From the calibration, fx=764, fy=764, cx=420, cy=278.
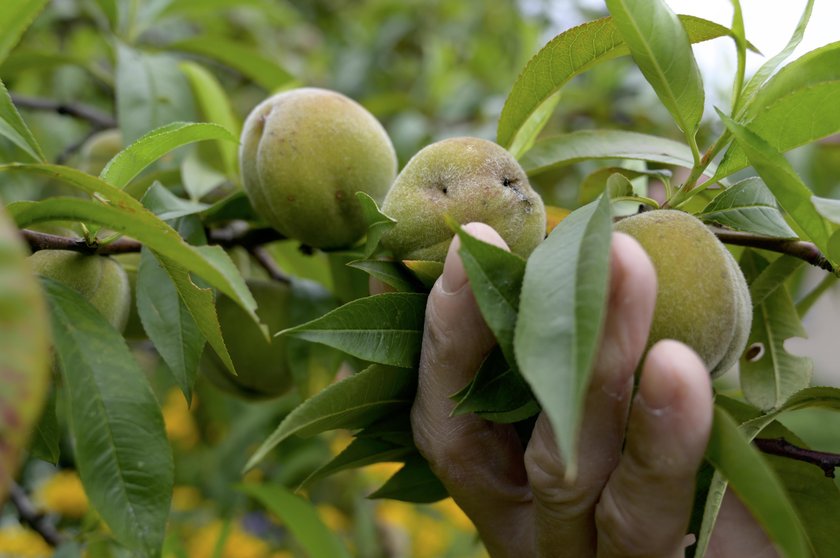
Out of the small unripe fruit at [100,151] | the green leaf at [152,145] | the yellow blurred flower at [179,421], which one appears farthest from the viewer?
the yellow blurred flower at [179,421]

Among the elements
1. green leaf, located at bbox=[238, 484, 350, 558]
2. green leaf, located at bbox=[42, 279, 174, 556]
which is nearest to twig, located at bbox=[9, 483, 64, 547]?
green leaf, located at bbox=[238, 484, 350, 558]

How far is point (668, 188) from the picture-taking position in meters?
0.81

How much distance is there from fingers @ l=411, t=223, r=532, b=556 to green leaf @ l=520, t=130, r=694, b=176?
29 centimetres

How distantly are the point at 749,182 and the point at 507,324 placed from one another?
0.31 metres

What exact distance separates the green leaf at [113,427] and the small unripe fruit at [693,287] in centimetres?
42

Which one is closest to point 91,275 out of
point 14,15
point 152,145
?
point 152,145

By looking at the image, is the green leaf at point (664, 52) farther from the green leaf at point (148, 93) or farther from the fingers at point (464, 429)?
the green leaf at point (148, 93)

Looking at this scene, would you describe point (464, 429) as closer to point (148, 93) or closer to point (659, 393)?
point (659, 393)

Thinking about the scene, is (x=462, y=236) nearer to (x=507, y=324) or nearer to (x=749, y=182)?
(x=507, y=324)

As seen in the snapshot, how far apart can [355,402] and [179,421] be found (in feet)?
5.18

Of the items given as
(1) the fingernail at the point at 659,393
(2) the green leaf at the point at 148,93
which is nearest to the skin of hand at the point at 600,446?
(1) the fingernail at the point at 659,393

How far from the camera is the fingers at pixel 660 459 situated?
521 millimetres

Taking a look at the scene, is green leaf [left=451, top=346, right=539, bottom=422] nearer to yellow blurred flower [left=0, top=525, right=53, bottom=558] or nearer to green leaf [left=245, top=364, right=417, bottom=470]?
green leaf [left=245, top=364, right=417, bottom=470]

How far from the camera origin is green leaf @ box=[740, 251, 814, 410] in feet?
2.77
